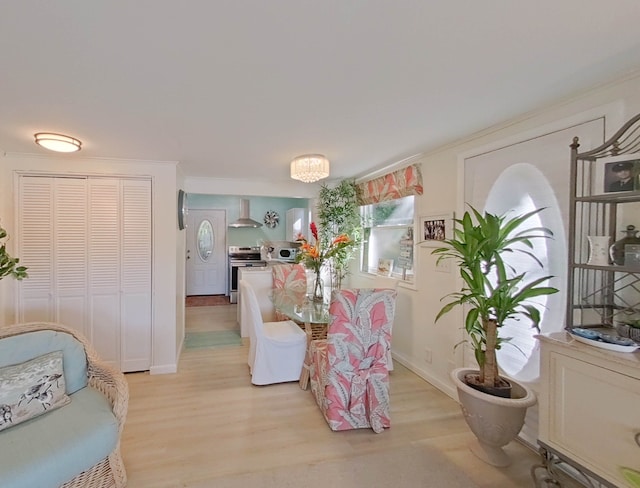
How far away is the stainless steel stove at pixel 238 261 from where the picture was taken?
24.2ft

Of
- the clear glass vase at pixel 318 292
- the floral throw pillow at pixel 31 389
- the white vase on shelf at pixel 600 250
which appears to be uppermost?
the white vase on shelf at pixel 600 250

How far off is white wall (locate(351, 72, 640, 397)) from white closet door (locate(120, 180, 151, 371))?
2.72 metres

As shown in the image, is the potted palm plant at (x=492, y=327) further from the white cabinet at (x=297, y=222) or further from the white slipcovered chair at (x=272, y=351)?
the white cabinet at (x=297, y=222)

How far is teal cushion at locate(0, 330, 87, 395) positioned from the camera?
2002 mm

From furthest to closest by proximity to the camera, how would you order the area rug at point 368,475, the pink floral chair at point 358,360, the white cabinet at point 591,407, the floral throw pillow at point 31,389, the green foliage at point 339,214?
1. the green foliage at point 339,214
2. the pink floral chair at point 358,360
3. the area rug at point 368,475
4. the floral throw pillow at point 31,389
5. the white cabinet at point 591,407

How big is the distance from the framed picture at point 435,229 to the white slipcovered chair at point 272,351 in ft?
4.95

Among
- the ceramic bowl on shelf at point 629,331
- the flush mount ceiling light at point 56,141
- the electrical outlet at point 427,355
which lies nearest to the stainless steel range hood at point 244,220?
the flush mount ceiling light at point 56,141

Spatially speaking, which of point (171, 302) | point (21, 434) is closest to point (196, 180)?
point (171, 302)

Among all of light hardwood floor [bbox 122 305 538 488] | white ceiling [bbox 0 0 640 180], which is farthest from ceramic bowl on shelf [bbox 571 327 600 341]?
white ceiling [bbox 0 0 640 180]

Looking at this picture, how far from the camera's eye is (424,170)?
334 cm

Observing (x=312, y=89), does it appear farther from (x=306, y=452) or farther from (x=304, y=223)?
(x=304, y=223)

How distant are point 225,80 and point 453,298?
7.92 feet

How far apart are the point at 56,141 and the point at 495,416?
3.58m

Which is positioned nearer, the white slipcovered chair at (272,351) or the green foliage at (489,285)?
the green foliage at (489,285)
